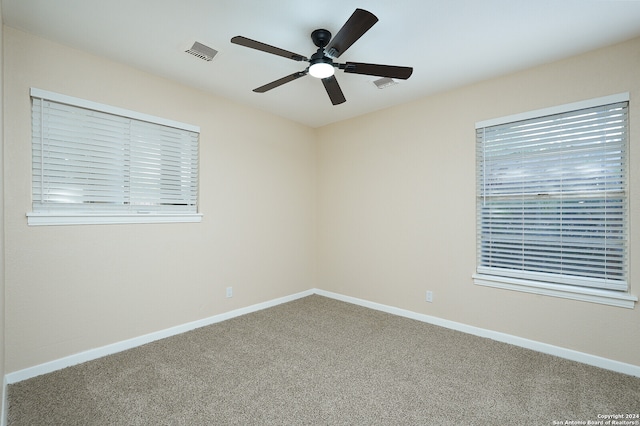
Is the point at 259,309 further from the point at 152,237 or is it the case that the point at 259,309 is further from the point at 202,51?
the point at 202,51

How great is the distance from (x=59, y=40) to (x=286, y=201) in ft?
9.10

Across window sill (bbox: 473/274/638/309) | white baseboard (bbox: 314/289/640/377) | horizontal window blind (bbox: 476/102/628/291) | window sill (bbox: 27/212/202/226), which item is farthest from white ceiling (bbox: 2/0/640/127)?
white baseboard (bbox: 314/289/640/377)

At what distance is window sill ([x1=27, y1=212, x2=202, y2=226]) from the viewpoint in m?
2.43

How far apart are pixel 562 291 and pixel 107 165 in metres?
4.11

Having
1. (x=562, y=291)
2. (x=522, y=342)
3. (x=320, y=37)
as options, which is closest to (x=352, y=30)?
(x=320, y=37)

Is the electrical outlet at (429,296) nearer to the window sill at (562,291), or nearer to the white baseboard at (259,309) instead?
the white baseboard at (259,309)

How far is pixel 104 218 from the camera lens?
9.05ft

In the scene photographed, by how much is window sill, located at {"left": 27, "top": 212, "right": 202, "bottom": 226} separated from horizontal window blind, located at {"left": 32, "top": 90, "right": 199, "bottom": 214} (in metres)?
0.05

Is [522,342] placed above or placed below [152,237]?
below

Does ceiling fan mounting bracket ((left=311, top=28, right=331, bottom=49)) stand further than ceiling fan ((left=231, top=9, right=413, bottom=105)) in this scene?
Yes

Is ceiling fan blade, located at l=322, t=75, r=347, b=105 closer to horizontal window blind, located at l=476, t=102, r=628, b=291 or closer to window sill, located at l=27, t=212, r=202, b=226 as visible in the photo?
horizontal window blind, located at l=476, t=102, r=628, b=291

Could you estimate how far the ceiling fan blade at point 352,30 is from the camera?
1705 mm

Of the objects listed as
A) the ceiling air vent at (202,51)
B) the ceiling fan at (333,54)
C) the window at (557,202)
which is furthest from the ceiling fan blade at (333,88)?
the window at (557,202)

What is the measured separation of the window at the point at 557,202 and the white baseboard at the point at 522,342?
465 mm
